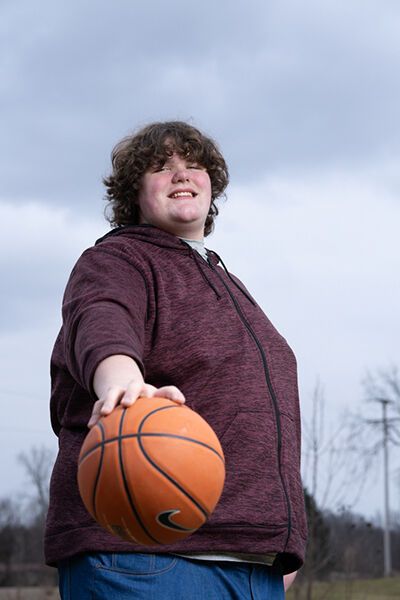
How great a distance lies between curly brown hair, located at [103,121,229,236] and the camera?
3.63m

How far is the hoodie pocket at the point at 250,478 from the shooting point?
300 cm

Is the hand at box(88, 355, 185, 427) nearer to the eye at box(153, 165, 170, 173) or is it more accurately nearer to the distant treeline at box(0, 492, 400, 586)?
the eye at box(153, 165, 170, 173)

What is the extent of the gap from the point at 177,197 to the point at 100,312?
901mm

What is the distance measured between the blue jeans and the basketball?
1.45 feet

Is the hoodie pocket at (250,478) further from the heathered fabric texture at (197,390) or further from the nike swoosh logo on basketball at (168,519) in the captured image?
the nike swoosh logo on basketball at (168,519)

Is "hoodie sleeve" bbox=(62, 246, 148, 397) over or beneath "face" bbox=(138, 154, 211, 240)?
beneath

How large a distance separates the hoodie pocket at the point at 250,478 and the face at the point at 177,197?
→ 77 centimetres

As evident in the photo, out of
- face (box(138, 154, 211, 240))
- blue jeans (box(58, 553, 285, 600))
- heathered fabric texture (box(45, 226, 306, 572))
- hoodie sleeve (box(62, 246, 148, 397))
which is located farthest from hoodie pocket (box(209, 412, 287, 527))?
face (box(138, 154, 211, 240))

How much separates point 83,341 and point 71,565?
782 millimetres

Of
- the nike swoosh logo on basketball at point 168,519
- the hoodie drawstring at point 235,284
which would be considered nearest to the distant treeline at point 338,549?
the hoodie drawstring at point 235,284

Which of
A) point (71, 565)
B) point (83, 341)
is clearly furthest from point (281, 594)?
point (83, 341)

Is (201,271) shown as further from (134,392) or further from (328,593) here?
(328,593)

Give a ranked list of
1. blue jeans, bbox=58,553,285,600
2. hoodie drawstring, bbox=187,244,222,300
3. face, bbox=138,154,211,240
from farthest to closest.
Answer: face, bbox=138,154,211,240 < hoodie drawstring, bbox=187,244,222,300 < blue jeans, bbox=58,553,285,600

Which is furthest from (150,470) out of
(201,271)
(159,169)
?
(159,169)
